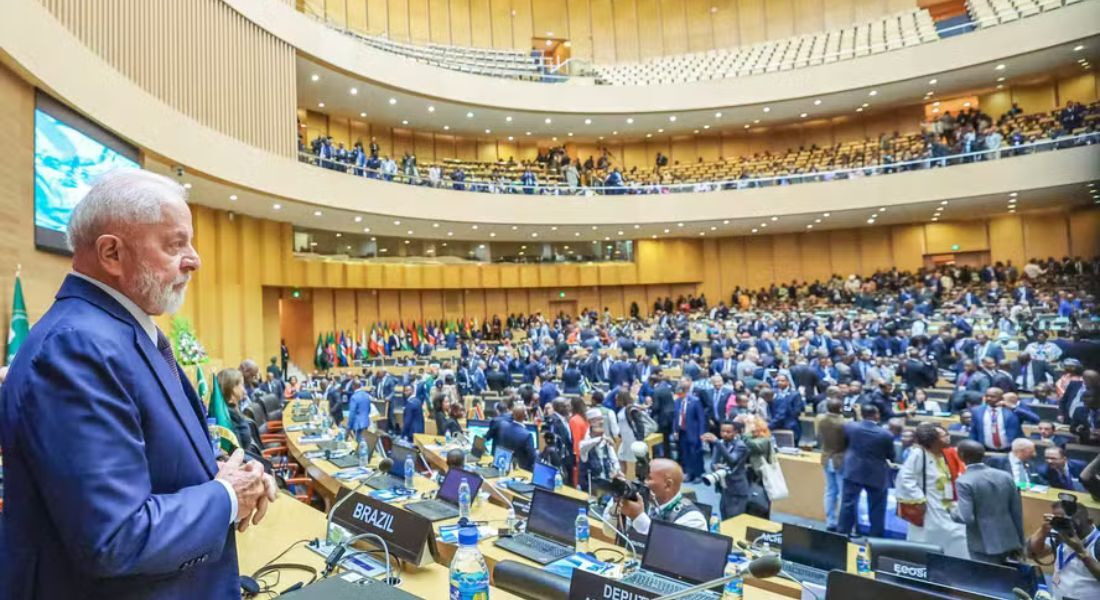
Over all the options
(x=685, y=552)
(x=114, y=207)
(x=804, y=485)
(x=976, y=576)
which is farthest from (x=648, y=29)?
(x=114, y=207)

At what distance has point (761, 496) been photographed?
620 centimetres

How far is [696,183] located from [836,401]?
18617 mm

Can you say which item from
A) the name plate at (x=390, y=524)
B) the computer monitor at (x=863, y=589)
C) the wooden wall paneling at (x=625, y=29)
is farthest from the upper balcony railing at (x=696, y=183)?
the computer monitor at (x=863, y=589)

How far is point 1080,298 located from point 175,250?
18768mm

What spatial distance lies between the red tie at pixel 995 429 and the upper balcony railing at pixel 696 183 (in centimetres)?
1537

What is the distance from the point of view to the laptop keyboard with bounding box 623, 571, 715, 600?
10.1 ft

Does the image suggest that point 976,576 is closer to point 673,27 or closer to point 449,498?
point 449,498

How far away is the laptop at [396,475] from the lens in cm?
533

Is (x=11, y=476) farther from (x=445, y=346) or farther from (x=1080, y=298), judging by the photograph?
(x=445, y=346)

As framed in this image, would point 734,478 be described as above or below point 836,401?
below

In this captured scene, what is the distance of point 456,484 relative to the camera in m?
4.72

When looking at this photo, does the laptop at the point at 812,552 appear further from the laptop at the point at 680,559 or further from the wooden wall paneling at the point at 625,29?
the wooden wall paneling at the point at 625,29

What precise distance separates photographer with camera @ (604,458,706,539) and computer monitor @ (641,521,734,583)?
57 cm

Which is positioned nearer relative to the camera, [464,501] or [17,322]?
[464,501]
